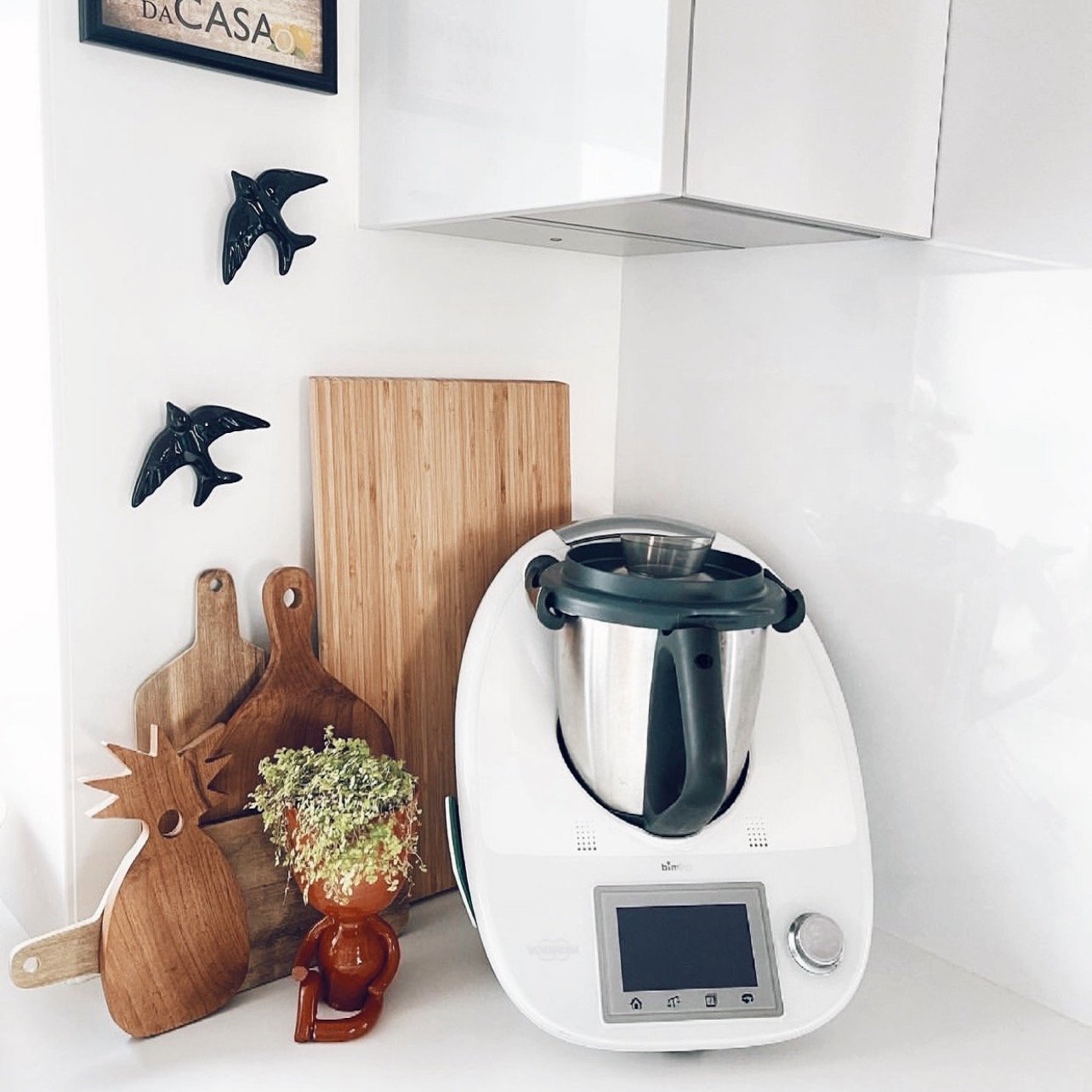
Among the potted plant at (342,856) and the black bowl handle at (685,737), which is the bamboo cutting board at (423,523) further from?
the black bowl handle at (685,737)

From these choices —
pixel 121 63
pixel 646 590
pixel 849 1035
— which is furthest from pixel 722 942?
pixel 121 63

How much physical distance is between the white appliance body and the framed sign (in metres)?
0.51

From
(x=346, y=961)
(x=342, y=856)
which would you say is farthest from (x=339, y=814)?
(x=346, y=961)

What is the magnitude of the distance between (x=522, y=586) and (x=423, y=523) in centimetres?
14

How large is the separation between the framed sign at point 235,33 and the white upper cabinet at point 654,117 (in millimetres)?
55

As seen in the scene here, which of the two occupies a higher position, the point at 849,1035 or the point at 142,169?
the point at 142,169

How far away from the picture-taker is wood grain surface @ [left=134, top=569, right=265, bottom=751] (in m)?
1.03

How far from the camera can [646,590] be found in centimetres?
95

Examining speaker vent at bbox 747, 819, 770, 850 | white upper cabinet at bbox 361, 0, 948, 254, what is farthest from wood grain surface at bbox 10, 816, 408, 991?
white upper cabinet at bbox 361, 0, 948, 254

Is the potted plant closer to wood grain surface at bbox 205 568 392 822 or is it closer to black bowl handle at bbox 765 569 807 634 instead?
wood grain surface at bbox 205 568 392 822

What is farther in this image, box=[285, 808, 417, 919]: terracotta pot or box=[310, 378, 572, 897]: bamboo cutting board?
box=[310, 378, 572, 897]: bamboo cutting board

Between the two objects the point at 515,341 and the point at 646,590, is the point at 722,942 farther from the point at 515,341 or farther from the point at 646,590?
the point at 515,341

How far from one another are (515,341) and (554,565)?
1.07 feet

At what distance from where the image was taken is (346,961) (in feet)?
3.26
